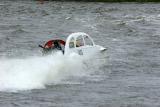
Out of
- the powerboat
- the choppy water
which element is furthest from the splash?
the powerboat

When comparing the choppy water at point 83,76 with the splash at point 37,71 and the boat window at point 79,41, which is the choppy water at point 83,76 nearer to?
the splash at point 37,71

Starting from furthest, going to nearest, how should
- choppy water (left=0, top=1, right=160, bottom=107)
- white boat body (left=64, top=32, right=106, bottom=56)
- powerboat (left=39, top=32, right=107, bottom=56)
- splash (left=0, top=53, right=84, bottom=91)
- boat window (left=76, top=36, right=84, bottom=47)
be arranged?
boat window (left=76, top=36, right=84, bottom=47) < white boat body (left=64, top=32, right=106, bottom=56) < powerboat (left=39, top=32, right=107, bottom=56) < splash (left=0, top=53, right=84, bottom=91) < choppy water (left=0, top=1, right=160, bottom=107)

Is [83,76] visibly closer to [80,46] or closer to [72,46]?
[72,46]

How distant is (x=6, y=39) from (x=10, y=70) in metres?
22.1

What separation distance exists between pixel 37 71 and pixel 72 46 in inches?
173

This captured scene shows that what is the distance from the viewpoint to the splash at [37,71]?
24672 millimetres

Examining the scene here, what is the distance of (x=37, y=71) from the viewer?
26.3 m

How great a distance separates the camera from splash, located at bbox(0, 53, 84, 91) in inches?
971

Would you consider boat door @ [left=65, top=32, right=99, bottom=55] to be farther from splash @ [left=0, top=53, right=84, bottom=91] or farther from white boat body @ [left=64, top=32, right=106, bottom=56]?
splash @ [left=0, top=53, right=84, bottom=91]

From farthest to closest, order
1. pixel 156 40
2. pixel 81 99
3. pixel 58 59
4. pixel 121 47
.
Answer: pixel 156 40, pixel 121 47, pixel 58 59, pixel 81 99

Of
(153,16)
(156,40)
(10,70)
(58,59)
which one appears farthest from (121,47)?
(153,16)

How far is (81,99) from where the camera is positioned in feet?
76.3

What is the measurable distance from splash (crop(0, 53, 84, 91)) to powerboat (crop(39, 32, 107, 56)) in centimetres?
37

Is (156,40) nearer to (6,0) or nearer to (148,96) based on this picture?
(148,96)
